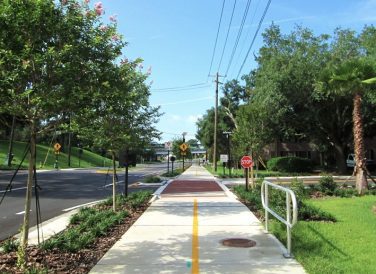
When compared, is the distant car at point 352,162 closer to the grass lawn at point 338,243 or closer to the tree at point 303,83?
the tree at point 303,83

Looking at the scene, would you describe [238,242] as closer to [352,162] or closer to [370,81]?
[370,81]

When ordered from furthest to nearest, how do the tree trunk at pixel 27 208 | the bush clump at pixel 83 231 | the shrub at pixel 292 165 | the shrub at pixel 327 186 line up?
the shrub at pixel 292 165 < the shrub at pixel 327 186 < the bush clump at pixel 83 231 < the tree trunk at pixel 27 208

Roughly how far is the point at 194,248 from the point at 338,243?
249 cm

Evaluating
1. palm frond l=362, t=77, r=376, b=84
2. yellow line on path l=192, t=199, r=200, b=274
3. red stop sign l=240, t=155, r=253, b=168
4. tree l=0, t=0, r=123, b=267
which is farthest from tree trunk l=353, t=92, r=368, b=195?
tree l=0, t=0, r=123, b=267

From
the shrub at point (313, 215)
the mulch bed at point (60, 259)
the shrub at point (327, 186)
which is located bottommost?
the mulch bed at point (60, 259)

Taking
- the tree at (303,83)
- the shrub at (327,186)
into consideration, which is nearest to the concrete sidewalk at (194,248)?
the shrub at (327,186)

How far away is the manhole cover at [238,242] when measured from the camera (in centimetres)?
847

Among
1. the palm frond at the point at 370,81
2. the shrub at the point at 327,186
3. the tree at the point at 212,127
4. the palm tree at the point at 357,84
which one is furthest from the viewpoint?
the tree at the point at 212,127

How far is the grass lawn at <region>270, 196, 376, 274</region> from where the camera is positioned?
679 cm

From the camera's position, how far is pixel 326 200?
16.1 meters

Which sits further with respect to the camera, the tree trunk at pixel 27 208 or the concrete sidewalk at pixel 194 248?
the concrete sidewalk at pixel 194 248

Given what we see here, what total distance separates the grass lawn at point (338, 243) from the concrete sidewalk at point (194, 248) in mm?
303

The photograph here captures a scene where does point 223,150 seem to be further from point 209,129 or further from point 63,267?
point 63,267

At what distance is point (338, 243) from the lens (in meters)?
8.40
